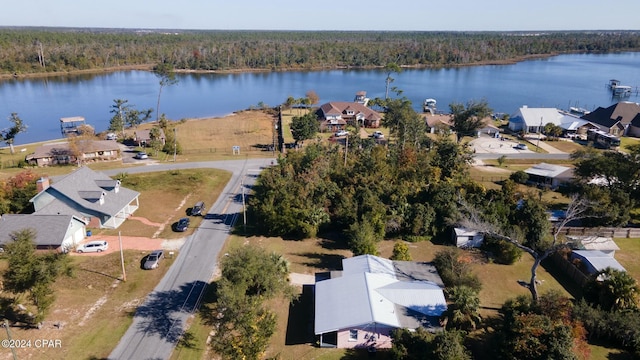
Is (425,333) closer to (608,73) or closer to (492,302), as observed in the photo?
(492,302)

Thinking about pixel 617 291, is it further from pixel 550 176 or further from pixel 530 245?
pixel 550 176

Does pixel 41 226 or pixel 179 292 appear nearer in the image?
pixel 179 292

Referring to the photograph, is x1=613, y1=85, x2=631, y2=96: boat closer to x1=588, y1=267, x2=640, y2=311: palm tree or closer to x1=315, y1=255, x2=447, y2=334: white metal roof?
x1=588, y1=267, x2=640, y2=311: palm tree

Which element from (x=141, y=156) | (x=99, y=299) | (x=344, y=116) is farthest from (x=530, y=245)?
(x=344, y=116)

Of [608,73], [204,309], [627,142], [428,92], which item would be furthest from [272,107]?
[608,73]

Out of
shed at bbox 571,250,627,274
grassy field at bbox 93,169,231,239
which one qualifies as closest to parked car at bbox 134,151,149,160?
grassy field at bbox 93,169,231,239
